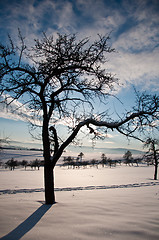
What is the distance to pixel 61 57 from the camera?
5.03 metres

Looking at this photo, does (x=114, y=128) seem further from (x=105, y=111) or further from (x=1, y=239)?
(x=1, y=239)

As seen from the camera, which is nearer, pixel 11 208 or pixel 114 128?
pixel 11 208

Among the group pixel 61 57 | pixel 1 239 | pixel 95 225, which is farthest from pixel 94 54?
pixel 1 239

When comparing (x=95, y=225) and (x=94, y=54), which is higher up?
(x=94, y=54)

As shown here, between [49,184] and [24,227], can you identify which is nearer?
[24,227]

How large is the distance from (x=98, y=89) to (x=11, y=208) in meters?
5.37

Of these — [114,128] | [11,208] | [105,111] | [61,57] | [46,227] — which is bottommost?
[11,208]

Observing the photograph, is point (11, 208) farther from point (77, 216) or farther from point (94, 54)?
point (94, 54)

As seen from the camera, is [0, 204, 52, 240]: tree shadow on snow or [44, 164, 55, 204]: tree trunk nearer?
[0, 204, 52, 240]: tree shadow on snow

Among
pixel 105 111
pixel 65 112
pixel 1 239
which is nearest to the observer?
pixel 1 239

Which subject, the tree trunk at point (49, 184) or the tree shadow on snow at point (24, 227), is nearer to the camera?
the tree shadow on snow at point (24, 227)

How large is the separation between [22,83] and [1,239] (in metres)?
4.72

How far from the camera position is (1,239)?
2.46 m

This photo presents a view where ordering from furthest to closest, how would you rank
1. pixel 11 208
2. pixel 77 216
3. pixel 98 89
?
pixel 98 89, pixel 11 208, pixel 77 216
